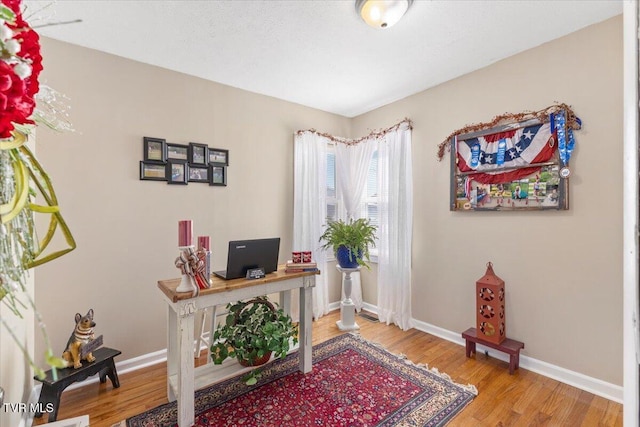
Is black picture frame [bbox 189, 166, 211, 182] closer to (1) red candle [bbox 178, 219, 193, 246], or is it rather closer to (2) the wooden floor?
(1) red candle [bbox 178, 219, 193, 246]

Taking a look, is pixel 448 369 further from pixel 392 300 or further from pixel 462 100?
pixel 462 100

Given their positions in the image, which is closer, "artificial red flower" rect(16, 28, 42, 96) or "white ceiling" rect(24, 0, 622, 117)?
"artificial red flower" rect(16, 28, 42, 96)

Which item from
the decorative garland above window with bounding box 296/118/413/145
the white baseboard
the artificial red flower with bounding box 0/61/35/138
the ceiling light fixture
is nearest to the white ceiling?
the ceiling light fixture

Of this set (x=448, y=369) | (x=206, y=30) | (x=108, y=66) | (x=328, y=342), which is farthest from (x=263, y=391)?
(x=108, y=66)

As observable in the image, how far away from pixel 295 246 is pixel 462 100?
2.27 meters

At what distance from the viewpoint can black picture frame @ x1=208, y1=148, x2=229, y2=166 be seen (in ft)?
9.25

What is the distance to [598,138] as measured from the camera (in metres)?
2.01

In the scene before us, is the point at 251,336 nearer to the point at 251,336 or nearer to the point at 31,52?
the point at 251,336

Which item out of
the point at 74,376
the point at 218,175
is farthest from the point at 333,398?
the point at 218,175

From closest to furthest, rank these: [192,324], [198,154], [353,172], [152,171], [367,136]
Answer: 1. [192,324]
2. [152,171]
3. [198,154]
4. [367,136]
5. [353,172]

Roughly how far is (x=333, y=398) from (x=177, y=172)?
2257 millimetres

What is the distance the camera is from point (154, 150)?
2.52 metres

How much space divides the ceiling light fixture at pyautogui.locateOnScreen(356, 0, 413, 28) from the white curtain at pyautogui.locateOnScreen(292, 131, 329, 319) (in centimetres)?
167

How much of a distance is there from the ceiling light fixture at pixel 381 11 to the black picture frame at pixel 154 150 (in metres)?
1.92
